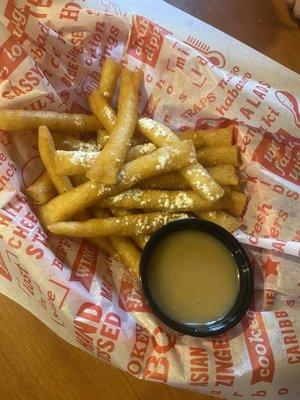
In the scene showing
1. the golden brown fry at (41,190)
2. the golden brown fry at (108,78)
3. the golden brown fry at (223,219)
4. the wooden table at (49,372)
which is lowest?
the wooden table at (49,372)

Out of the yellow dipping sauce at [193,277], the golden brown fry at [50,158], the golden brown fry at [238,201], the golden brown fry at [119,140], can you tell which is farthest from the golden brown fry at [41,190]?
the golden brown fry at [238,201]

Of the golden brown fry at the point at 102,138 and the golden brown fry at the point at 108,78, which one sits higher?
the golden brown fry at the point at 108,78

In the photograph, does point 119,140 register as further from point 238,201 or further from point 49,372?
point 49,372

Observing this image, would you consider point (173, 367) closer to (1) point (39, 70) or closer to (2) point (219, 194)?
(2) point (219, 194)

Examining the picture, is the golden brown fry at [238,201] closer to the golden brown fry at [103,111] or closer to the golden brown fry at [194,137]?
the golden brown fry at [194,137]

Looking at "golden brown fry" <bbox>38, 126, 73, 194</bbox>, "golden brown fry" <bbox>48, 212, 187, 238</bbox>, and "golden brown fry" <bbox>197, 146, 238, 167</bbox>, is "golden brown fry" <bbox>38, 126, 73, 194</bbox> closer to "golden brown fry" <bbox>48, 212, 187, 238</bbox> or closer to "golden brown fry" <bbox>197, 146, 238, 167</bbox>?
"golden brown fry" <bbox>48, 212, 187, 238</bbox>

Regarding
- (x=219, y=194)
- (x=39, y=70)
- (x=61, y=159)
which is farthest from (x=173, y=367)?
(x=39, y=70)

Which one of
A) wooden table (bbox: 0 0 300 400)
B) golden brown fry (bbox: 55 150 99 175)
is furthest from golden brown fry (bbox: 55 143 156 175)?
wooden table (bbox: 0 0 300 400)
